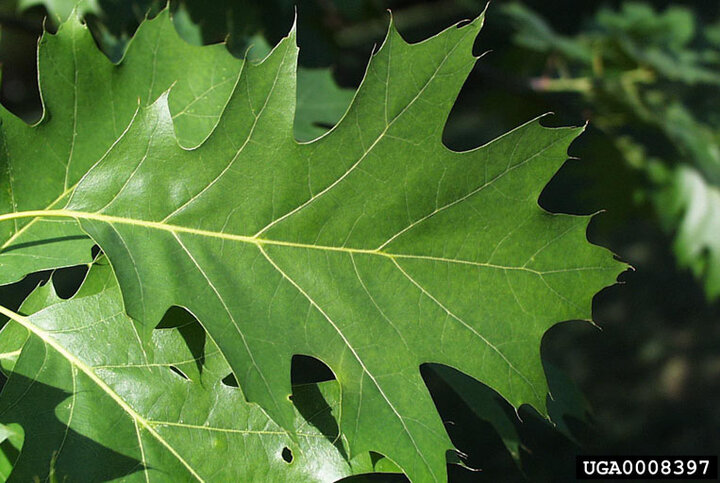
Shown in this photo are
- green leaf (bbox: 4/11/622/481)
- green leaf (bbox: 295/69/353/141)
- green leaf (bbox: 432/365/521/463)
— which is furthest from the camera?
green leaf (bbox: 295/69/353/141)

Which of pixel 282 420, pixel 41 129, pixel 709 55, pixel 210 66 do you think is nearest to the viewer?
pixel 282 420

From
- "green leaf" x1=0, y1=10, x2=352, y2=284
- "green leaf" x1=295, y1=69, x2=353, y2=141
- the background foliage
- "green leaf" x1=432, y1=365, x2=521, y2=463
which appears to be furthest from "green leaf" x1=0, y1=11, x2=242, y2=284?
"green leaf" x1=432, y1=365, x2=521, y2=463

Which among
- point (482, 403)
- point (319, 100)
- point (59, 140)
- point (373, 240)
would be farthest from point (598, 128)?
point (59, 140)

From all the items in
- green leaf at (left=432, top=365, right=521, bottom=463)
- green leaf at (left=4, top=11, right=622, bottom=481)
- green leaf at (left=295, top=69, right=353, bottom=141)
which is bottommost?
green leaf at (left=432, top=365, right=521, bottom=463)

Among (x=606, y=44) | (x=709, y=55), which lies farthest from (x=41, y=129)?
(x=709, y=55)

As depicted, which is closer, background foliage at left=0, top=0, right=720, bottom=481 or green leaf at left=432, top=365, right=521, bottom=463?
green leaf at left=432, top=365, right=521, bottom=463

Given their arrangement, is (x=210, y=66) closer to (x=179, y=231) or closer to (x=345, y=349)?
(x=179, y=231)

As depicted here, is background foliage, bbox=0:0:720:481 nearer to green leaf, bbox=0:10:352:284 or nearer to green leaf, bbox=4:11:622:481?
green leaf, bbox=0:10:352:284
